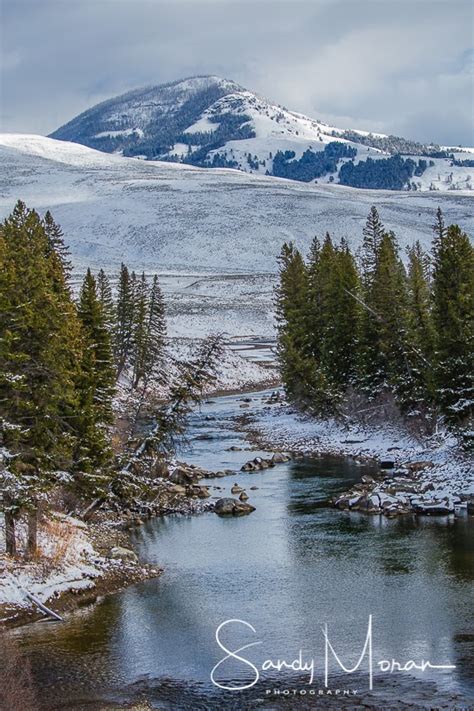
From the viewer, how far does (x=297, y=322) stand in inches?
2525

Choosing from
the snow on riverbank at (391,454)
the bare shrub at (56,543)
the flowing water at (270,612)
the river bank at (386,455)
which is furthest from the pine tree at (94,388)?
the snow on riverbank at (391,454)

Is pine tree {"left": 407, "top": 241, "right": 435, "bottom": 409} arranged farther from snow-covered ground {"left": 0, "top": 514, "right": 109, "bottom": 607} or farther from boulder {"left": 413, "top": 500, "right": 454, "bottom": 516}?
snow-covered ground {"left": 0, "top": 514, "right": 109, "bottom": 607}

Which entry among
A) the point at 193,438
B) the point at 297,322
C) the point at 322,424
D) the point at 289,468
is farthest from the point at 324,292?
the point at 289,468

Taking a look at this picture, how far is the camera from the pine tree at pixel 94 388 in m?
33.0

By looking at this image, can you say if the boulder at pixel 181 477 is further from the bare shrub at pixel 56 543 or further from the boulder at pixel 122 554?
the bare shrub at pixel 56 543

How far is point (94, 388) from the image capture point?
34.6 meters

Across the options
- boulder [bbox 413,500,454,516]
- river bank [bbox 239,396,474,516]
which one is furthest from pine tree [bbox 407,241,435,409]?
boulder [bbox 413,500,454,516]

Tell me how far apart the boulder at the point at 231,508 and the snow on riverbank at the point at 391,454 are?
4.55 meters

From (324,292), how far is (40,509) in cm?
3701

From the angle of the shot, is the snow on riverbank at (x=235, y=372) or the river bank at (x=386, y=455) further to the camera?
the snow on riverbank at (x=235, y=372)

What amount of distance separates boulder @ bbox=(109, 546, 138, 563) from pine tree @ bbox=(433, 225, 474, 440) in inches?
759

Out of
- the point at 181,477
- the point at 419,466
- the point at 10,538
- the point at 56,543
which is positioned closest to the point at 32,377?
the point at 10,538

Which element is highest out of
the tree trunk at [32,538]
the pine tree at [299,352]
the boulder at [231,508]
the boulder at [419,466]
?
the pine tree at [299,352]

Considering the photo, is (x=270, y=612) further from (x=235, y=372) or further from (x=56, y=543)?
(x=235, y=372)
